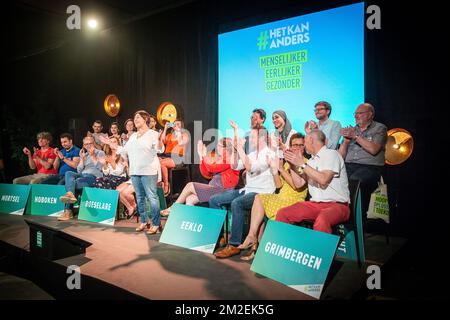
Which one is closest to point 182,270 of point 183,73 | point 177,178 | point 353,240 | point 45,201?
point 353,240

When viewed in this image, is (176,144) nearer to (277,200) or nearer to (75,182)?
(75,182)

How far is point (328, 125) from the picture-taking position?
3.91 m

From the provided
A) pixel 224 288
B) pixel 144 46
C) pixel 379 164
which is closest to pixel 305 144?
pixel 379 164

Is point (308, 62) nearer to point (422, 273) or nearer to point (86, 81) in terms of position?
point (422, 273)

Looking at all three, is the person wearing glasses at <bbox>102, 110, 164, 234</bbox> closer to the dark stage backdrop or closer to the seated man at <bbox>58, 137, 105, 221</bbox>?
the seated man at <bbox>58, 137, 105, 221</bbox>

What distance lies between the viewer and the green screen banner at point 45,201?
16.4ft

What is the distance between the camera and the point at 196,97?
566cm

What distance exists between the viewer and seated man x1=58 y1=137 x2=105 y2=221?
481 centimetres

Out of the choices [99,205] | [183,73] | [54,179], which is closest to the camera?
[99,205]

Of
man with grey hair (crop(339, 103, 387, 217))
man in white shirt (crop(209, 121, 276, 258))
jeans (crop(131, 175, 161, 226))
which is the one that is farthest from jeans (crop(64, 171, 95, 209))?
man with grey hair (crop(339, 103, 387, 217))

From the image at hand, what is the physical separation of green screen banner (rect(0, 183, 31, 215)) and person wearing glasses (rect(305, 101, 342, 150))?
4159 millimetres

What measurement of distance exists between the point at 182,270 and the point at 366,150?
203cm

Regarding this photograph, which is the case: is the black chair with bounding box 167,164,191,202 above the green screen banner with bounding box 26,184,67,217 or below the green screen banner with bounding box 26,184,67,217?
above

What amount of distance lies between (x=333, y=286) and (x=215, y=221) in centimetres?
119
